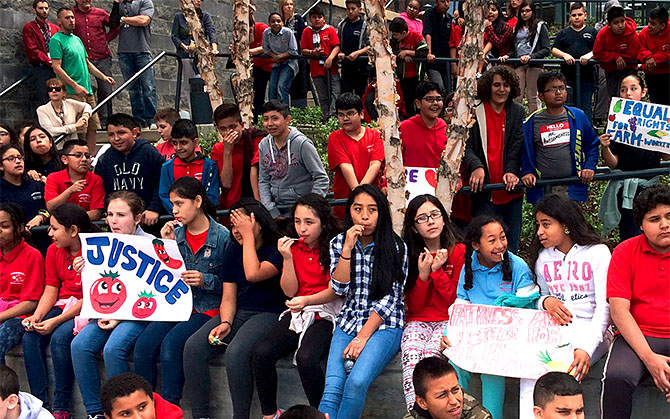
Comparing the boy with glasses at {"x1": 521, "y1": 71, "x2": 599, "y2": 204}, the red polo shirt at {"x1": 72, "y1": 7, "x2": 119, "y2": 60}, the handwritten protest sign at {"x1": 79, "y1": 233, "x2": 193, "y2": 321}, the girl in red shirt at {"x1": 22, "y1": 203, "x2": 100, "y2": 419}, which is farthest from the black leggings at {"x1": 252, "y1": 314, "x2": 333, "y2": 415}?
the red polo shirt at {"x1": 72, "y1": 7, "x2": 119, "y2": 60}

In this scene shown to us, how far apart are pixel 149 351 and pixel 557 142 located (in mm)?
3577

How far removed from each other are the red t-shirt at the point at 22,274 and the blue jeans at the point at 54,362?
25 centimetres

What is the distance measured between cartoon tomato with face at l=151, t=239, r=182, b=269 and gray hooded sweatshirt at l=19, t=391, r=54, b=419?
126 centimetres

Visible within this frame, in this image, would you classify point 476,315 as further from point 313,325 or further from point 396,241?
point 313,325

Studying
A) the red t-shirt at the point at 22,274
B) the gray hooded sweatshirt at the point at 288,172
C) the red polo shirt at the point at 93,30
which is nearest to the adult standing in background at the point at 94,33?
the red polo shirt at the point at 93,30

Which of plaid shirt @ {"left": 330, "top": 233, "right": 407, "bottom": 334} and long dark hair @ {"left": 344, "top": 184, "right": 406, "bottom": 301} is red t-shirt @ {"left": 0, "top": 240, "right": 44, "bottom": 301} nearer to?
plaid shirt @ {"left": 330, "top": 233, "right": 407, "bottom": 334}

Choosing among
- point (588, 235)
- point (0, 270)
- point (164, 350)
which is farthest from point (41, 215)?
point (588, 235)

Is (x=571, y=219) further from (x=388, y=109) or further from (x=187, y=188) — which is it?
(x=187, y=188)

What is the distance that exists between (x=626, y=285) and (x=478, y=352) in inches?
35.0

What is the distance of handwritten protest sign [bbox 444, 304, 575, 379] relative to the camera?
4.76 m

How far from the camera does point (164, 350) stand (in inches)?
221

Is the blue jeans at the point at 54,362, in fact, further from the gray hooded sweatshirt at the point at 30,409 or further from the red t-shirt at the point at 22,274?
the gray hooded sweatshirt at the point at 30,409

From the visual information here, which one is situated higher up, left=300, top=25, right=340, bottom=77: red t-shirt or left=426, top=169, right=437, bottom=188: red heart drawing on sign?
left=300, top=25, right=340, bottom=77: red t-shirt

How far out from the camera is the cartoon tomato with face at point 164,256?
19.4 feet
